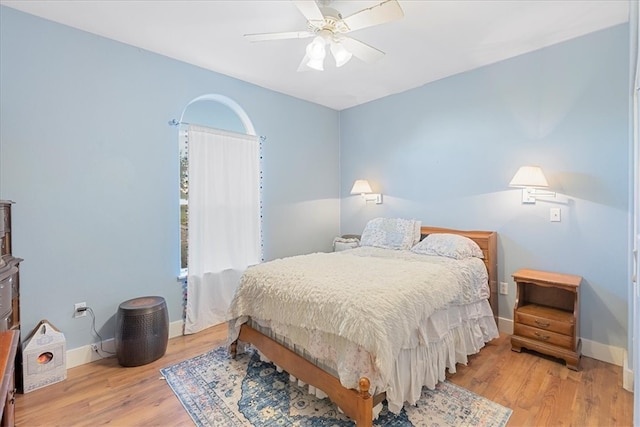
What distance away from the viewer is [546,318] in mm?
2420

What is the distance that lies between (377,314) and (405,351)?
0.40 meters

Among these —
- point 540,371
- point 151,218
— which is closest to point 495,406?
point 540,371

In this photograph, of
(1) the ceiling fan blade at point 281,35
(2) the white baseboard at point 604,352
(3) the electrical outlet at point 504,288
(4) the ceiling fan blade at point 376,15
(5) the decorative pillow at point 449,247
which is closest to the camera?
(4) the ceiling fan blade at point 376,15

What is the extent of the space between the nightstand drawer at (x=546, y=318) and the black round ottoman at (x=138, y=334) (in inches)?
117

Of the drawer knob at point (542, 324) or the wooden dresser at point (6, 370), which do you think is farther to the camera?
the drawer knob at point (542, 324)

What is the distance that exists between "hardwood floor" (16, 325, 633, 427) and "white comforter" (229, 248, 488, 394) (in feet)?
1.81

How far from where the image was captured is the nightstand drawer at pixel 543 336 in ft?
7.62

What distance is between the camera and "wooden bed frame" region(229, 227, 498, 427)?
1556 mm

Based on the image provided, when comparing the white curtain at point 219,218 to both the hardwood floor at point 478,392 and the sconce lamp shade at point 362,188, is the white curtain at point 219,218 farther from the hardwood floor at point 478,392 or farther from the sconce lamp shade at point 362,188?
the sconce lamp shade at point 362,188

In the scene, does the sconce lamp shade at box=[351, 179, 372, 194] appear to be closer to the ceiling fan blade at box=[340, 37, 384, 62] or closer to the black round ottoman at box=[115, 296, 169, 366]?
the ceiling fan blade at box=[340, 37, 384, 62]

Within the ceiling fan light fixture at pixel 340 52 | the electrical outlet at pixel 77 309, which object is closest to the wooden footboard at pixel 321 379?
the electrical outlet at pixel 77 309

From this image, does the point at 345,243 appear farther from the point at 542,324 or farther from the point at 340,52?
the point at 340,52

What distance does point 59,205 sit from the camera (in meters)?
2.37

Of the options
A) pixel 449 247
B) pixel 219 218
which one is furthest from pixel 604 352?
pixel 219 218
